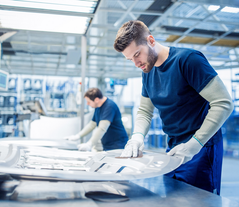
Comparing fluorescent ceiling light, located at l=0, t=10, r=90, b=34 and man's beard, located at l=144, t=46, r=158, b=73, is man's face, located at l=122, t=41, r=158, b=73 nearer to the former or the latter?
man's beard, located at l=144, t=46, r=158, b=73

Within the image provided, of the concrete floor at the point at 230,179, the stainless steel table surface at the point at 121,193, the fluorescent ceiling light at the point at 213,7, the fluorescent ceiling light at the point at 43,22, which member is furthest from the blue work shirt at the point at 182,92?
the fluorescent ceiling light at the point at 213,7

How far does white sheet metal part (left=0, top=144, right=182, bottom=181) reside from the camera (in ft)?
1.96

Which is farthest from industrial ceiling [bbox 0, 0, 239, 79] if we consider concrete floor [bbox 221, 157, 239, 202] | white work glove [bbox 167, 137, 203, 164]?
concrete floor [bbox 221, 157, 239, 202]

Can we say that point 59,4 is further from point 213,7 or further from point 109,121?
point 213,7

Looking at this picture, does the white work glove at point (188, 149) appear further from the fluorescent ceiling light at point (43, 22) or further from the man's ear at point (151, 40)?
the fluorescent ceiling light at point (43, 22)

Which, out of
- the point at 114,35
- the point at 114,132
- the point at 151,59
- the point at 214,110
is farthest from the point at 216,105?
the point at 114,35

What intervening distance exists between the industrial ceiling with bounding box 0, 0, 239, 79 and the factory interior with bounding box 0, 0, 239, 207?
2cm

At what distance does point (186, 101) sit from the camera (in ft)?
3.67

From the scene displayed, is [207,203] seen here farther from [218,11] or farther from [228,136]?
[228,136]

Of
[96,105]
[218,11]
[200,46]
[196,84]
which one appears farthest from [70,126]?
[200,46]

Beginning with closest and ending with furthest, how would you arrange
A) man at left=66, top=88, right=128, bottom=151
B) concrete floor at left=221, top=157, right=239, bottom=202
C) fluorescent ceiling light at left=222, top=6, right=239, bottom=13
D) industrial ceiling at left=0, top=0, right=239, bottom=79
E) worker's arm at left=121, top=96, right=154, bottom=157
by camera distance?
worker's arm at left=121, top=96, right=154, bottom=157, man at left=66, top=88, right=128, bottom=151, concrete floor at left=221, top=157, right=239, bottom=202, industrial ceiling at left=0, top=0, right=239, bottom=79, fluorescent ceiling light at left=222, top=6, right=239, bottom=13

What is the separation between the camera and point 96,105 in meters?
2.62

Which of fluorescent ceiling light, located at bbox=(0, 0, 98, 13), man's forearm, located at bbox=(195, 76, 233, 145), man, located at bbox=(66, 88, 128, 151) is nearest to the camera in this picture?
man's forearm, located at bbox=(195, 76, 233, 145)

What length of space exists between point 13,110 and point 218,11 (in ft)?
14.8
